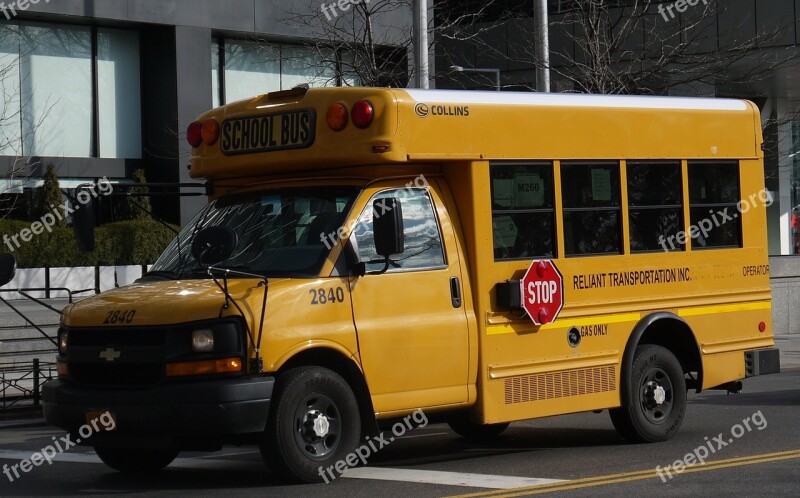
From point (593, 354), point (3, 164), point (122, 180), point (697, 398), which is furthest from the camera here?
point (122, 180)

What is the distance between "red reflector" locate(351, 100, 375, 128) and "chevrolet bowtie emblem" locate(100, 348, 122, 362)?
91.7 inches

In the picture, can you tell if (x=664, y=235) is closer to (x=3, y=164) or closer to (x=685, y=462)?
(x=685, y=462)

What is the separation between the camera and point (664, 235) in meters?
11.6

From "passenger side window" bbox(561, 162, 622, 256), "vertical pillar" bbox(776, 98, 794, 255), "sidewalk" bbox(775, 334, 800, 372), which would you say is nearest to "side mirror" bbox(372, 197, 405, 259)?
"passenger side window" bbox(561, 162, 622, 256)

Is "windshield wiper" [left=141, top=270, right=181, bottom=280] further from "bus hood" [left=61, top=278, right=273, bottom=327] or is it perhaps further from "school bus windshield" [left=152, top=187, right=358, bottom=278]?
"bus hood" [left=61, top=278, right=273, bottom=327]

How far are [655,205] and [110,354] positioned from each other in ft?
16.2

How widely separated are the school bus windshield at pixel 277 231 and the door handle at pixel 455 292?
3.29 feet

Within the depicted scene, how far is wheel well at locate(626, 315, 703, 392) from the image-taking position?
11.5 m

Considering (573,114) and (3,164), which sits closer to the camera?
(573,114)

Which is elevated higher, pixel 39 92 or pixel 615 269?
pixel 39 92

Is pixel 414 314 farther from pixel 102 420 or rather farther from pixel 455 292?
pixel 102 420

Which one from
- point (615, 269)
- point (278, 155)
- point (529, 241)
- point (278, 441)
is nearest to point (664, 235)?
point (615, 269)

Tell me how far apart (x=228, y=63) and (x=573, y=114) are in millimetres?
20655

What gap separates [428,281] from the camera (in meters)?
9.76
